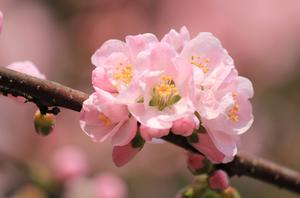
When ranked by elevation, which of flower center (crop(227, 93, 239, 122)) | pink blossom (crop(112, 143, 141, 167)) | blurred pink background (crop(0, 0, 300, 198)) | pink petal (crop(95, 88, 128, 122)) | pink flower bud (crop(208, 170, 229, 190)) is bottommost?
blurred pink background (crop(0, 0, 300, 198))

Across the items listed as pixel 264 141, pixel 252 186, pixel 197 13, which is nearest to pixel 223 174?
pixel 252 186

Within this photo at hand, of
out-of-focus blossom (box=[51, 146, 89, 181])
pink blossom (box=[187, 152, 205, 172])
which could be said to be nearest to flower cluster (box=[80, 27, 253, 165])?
pink blossom (box=[187, 152, 205, 172])

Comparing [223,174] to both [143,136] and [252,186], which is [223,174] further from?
[252,186]

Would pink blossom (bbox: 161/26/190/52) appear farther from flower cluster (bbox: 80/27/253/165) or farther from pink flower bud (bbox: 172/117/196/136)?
pink flower bud (bbox: 172/117/196/136)

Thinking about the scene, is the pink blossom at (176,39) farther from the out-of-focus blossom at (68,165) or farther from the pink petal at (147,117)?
the out-of-focus blossom at (68,165)

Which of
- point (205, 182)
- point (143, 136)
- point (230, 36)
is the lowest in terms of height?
point (230, 36)

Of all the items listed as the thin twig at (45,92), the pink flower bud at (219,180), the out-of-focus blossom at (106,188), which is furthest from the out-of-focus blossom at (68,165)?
the thin twig at (45,92)

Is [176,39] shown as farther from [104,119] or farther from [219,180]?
[219,180]

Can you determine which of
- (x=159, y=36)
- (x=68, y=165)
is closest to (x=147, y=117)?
(x=68, y=165)
